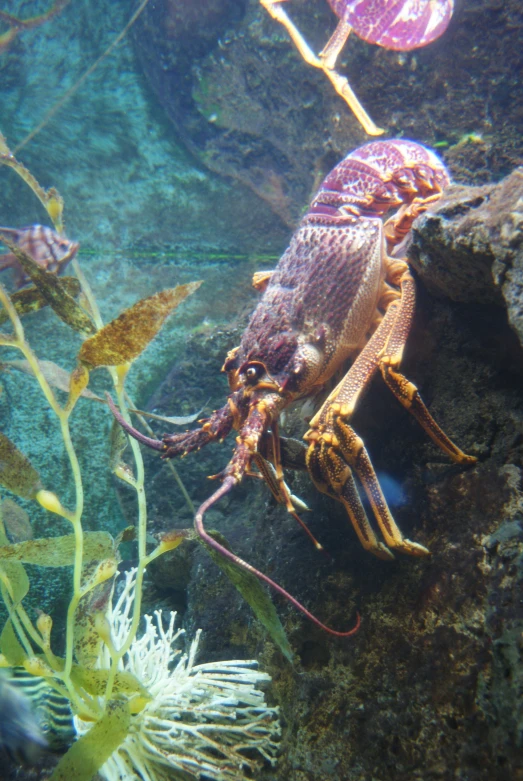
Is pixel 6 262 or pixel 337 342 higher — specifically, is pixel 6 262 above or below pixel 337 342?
above

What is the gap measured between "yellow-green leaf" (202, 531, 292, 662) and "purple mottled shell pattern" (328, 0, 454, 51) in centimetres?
381

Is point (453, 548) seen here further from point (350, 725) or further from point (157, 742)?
point (157, 742)

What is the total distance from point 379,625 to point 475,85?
432 cm

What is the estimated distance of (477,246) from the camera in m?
1.69

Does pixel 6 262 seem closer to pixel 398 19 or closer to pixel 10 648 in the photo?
pixel 10 648

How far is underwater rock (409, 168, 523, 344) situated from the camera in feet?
4.89

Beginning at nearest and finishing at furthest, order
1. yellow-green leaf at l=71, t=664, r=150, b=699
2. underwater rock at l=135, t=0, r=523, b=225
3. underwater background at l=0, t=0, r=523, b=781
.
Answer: underwater background at l=0, t=0, r=523, b=781
yellow-green leaf at l=71, t=664, r=150, b=699
underwater rock at l=135, t=0, r=523, b=225

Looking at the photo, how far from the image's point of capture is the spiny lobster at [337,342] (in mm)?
1921

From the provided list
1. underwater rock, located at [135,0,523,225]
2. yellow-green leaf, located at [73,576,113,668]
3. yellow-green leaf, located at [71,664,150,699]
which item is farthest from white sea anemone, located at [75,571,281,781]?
underwater rock, located at [135,0,523,225]

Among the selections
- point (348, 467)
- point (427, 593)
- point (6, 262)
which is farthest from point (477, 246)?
point (6, 262)

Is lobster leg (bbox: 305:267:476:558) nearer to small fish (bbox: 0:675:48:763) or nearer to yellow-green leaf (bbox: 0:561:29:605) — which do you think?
yellow-green leaf (bbox: 0:561:29:605)

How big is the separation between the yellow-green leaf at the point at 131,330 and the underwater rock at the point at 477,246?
3.40ft

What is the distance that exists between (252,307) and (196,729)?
319 centimetres

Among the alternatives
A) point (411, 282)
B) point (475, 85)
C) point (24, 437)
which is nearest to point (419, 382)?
point (411, 282)
